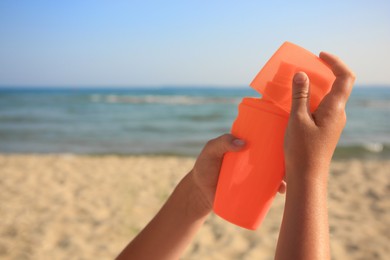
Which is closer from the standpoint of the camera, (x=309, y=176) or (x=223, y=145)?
(x=309, y=176)

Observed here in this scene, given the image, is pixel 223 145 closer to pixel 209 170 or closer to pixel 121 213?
pixel 209 170

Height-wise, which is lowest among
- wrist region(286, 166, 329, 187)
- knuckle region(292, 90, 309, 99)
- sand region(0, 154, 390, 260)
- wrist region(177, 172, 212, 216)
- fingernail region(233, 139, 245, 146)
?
sand region(0, 154, 390, 260)

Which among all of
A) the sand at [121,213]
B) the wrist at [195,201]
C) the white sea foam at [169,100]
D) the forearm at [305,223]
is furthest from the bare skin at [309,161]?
the white sea foam at [169,100]

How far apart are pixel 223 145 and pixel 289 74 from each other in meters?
0.22

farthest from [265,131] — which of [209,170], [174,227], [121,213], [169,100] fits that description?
[169,100]

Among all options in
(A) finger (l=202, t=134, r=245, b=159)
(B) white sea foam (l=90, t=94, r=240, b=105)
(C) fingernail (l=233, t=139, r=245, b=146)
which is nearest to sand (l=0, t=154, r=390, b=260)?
(A) finger (l=202, t=134, r=245, b=159)

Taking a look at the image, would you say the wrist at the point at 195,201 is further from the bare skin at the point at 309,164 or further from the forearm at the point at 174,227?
the bare skin at the point at 309,164

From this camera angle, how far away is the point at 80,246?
8.82ft

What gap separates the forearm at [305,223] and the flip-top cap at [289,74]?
0.56 feet

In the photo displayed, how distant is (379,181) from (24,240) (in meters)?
3.56

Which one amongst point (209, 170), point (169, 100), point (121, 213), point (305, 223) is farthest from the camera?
point (169, 100)

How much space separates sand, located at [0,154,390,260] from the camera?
2.63m

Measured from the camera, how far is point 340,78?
2.61 ft

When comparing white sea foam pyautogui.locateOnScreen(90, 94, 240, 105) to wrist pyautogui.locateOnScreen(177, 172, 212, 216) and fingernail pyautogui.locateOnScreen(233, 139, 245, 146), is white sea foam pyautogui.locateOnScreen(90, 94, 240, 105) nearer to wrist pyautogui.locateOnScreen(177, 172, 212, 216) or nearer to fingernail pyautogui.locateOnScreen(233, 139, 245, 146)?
wrist pyautogui.locateOnScreen(177, 172, 212, 216)
